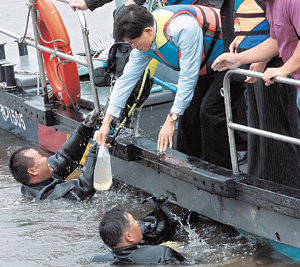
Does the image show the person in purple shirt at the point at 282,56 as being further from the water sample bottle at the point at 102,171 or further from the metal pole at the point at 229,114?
the water sample bottle at the point at 102,171

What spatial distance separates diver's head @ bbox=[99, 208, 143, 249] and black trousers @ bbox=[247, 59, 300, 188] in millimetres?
877

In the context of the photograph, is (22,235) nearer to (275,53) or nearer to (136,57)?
(136,57)

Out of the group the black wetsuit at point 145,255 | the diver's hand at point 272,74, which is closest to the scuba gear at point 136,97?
the black wetsuit at point 145,255

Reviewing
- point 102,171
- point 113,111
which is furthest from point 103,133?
point 102,171

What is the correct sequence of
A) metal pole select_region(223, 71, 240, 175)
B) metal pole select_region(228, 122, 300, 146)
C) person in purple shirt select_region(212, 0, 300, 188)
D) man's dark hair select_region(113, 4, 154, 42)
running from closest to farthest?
person in purple shirt select_region(212, 0, 300, 188) < metal pole select_region(228, 122, 300, 146) < metal pole select_region(223, 71, 240, 175) < man's dark hair select_region(113, 4, 154, 42)

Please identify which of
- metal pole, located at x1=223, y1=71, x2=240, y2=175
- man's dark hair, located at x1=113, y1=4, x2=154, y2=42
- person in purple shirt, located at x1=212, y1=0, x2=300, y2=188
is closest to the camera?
person in purple shirt, located at x1=212, y1=0, x2=300, y2=188

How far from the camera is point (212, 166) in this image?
433cm

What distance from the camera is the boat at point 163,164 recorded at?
392 centimetres

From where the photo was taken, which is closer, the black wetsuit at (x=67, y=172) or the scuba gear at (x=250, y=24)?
the scuba gear at (x=250, y=24)

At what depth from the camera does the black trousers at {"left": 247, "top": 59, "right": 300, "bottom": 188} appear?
405 cm

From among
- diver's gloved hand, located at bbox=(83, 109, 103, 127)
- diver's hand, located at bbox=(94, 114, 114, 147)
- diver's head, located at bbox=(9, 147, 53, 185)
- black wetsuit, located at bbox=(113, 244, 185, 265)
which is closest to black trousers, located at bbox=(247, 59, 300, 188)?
black wetsuit, located at bbox=(113, 244, 185, 265)

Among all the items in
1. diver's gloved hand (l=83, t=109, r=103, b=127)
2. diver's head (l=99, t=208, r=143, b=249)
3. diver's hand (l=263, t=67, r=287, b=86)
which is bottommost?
diver's head (l=99, t=208, r=143, b=249)

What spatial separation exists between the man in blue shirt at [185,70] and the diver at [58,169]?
42 cm

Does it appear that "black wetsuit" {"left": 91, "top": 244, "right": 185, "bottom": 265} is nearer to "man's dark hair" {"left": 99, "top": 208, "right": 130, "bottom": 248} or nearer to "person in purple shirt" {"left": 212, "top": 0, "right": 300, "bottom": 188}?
"man's dark hair" {"left": 99, "top": 208, "right": 130, "bottom": 248}
